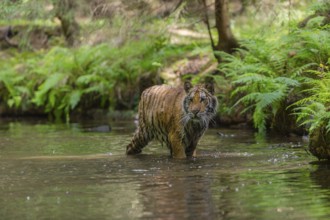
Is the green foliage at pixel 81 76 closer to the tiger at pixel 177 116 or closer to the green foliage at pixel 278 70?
the green foliage at pixel 278 70

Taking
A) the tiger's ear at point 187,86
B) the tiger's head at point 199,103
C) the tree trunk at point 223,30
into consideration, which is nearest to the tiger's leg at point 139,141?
the tiger's head at point 199,103

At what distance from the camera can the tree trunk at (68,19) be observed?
70.5 ft

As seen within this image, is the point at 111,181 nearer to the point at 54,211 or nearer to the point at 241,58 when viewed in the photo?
the point at 54,211

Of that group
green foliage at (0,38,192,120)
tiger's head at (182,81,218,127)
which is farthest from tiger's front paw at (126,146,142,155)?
green foliage at (0,38,192,120)

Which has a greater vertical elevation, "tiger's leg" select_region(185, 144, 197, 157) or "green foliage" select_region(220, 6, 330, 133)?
"green foliage" select_region(220, 6, 330, 133)

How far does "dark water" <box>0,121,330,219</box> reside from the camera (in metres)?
7.05

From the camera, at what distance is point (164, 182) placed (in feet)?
29.1

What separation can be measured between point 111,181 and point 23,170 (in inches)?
70.8

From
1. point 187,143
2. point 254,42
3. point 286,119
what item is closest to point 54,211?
point 187,143

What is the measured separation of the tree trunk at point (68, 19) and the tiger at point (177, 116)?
7327 millimetres

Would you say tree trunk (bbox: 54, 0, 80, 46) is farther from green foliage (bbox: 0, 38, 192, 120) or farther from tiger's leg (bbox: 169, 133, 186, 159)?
tiger's leg (bbox: 169, 133, 186, 159)

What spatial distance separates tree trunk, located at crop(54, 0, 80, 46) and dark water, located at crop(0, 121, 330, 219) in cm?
753

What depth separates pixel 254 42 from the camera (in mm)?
16297

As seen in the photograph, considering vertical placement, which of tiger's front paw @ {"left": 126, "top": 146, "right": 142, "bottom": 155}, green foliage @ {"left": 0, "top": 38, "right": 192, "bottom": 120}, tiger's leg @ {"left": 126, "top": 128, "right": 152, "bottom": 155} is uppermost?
green foliage @ {"left": 0, "top": 38, "right": 192, "bottom": 120}
